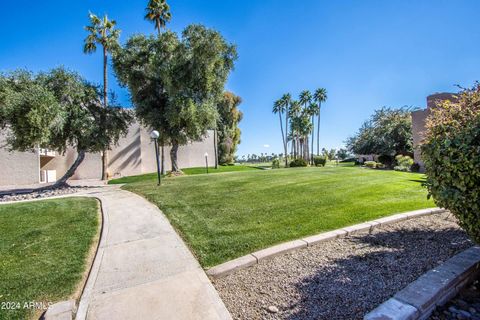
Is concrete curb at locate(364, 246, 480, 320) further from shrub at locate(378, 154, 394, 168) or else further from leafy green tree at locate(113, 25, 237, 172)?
shrub at locate(378, 154, 394, 168)

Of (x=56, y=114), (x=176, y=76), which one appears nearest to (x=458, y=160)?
(x=176, y=76)

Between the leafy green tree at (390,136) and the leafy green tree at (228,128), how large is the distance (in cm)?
1720

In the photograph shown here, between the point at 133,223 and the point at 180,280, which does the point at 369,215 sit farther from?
the point at 133,223

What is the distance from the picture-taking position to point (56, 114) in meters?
10.2

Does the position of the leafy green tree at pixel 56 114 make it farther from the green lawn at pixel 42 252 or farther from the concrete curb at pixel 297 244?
the concrete curb at pixel 297 244

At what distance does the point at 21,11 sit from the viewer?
8867 mm

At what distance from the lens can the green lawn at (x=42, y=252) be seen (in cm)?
261

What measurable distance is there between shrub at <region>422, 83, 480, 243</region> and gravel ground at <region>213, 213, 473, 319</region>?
81cm

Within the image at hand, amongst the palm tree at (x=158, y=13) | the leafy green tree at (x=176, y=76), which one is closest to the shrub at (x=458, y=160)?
the leafy green tree at (x=176, y=76)

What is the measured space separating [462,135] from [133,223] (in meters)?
5.76

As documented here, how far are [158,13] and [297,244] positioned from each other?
21306 millimetres

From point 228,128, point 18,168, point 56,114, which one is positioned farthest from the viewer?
point 228,128

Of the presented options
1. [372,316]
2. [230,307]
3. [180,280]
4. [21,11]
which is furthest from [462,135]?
[21,11]

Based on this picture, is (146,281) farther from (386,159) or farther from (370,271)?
(386,159)
